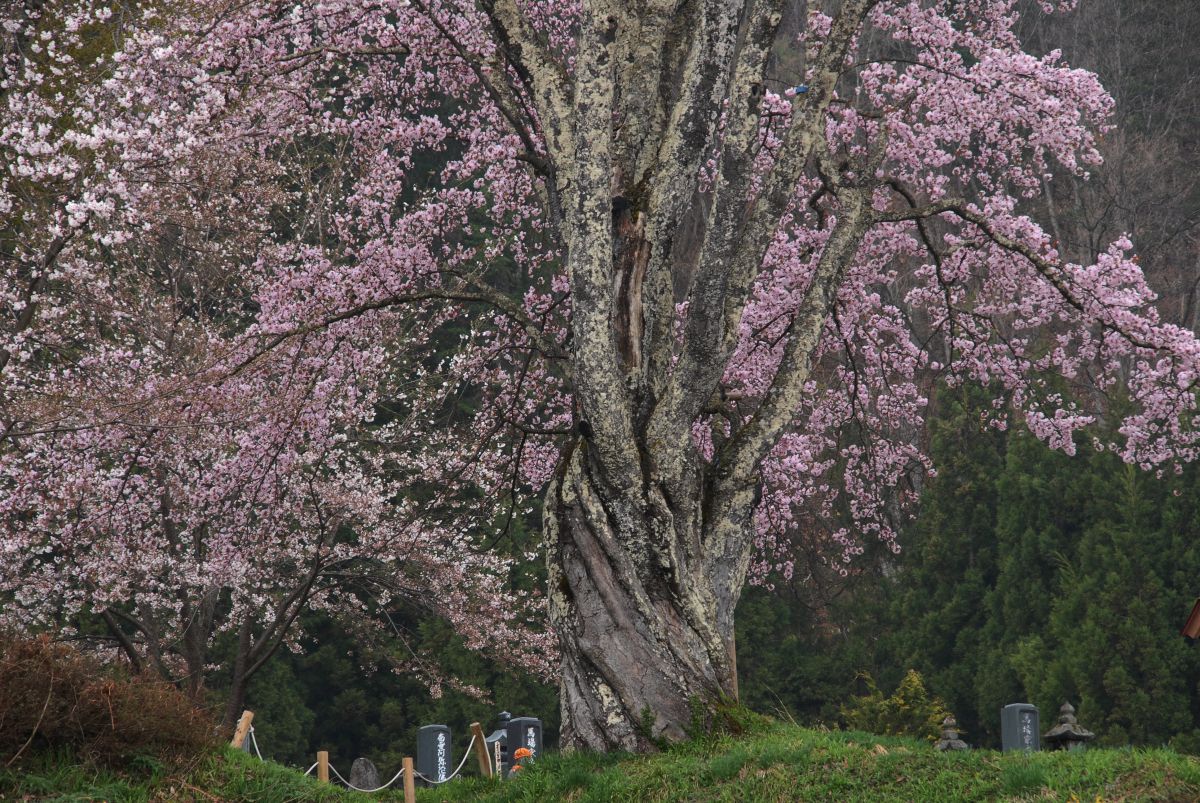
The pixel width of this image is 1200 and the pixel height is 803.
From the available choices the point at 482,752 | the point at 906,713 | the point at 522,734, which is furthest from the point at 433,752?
the point at 906,713

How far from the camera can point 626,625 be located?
25.8 ft

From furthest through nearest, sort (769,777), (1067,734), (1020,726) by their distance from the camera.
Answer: (1020,726)
(1067,734)
(769,777)

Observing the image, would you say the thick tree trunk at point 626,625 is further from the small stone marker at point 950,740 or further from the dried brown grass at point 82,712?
the small stone marker at point 950,740

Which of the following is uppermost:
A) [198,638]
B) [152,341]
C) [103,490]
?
[152,341]

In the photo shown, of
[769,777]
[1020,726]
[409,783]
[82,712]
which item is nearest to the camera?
Answer: [769,777]

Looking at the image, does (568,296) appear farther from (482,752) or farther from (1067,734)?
(1067,734)

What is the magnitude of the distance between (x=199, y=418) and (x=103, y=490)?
259 centimetres

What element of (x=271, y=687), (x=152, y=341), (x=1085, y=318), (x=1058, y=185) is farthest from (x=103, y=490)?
(x=1058, y=185)

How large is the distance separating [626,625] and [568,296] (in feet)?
16.7

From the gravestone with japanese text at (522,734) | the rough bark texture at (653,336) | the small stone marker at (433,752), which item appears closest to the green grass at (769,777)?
the rough bark texture at (653,336)

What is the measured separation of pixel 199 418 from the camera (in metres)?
11.5

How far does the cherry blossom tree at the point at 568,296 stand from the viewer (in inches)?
323

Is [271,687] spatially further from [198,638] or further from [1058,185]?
[1058,185]

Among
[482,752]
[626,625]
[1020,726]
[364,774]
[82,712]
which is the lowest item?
[364,774]
